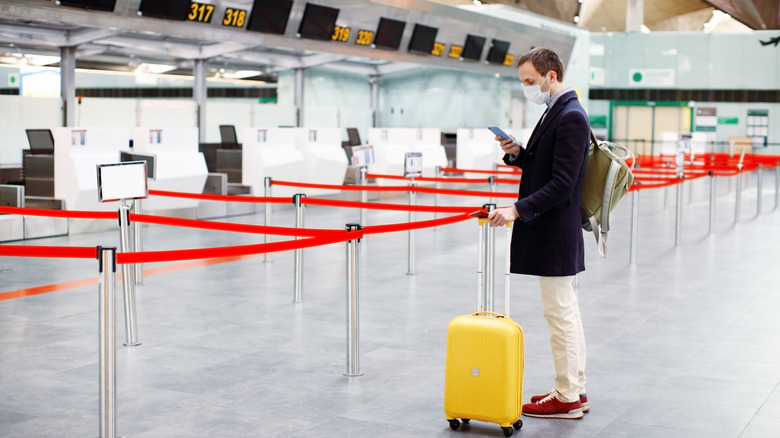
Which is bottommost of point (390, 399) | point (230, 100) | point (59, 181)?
point (390, 399)

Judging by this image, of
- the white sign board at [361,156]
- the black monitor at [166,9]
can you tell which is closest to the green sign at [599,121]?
the black monitor at [166,9]

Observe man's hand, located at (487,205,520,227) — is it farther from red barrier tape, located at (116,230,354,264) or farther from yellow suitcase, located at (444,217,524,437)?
red barrier tape, located at (116,230,354,264)

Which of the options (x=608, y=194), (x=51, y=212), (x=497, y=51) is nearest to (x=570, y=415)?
(x=608, y=194)

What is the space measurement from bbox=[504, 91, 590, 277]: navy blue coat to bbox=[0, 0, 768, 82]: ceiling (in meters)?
10.7

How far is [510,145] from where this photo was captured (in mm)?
5047

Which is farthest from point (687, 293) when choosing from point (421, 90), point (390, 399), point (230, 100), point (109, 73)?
point (421, 90)

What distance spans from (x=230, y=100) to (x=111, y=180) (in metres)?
18.4

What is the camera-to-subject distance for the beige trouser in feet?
16.6

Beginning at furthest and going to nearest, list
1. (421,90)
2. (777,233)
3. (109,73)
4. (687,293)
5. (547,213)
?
(421,90)
(109,73)
(777,233)
(687,293)
(547,213)

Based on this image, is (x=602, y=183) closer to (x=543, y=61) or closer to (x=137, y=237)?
(x=543, y=61)

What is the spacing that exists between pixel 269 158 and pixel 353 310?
10.6 m

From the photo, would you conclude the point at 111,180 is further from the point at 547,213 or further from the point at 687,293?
the point at 687,293

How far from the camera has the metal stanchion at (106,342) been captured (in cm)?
446

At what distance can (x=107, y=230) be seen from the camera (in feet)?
45.0
